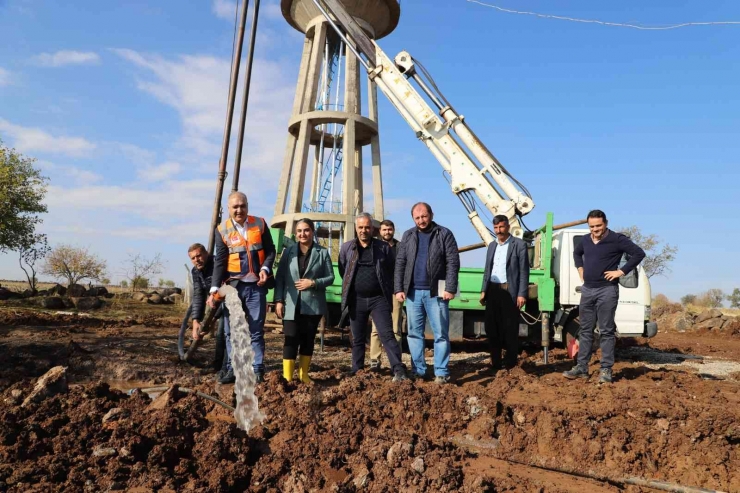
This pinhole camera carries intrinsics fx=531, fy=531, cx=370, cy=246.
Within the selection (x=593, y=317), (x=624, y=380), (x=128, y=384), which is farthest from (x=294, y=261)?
(x=624, y=380)

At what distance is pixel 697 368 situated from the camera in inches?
318

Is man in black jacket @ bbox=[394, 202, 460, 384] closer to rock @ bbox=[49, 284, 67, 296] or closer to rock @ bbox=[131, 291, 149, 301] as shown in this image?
rock @ bbox=[131, 291, 149, 301]

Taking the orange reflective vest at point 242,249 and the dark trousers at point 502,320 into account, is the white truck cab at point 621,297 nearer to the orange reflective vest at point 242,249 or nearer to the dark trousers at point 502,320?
the dark trousers at point 502,320

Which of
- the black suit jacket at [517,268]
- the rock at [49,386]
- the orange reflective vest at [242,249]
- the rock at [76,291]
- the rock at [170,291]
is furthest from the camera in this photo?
the rock at [170,291]

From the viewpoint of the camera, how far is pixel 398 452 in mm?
3064

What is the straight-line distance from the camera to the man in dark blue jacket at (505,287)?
20.2 feet

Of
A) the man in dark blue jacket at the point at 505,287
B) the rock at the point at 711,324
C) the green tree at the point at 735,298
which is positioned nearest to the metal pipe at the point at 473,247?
the man in dark blue jacket at the point at 505,287

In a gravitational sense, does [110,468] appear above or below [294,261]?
below

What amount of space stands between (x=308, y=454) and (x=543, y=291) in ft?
17.3

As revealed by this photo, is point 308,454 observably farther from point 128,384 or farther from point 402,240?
point 128,384

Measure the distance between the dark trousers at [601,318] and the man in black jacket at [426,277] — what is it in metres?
1.51

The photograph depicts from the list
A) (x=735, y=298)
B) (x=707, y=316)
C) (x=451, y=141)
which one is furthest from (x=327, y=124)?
(x=735, y=298)

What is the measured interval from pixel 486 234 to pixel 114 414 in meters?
7.37

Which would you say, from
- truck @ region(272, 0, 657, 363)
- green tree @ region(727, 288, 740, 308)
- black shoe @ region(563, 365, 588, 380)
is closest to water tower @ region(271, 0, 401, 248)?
truck @ region(272, 0, 657, 363)
